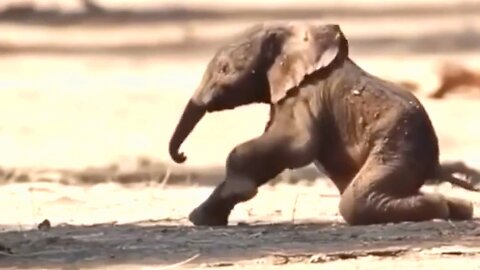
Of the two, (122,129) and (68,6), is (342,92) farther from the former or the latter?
(68,6)

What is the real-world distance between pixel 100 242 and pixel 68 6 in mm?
16598

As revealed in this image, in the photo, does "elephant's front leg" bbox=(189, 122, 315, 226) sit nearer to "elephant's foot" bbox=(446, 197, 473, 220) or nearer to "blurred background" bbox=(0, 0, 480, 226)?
"elephant's foot" bbox=(446, 197, 473, 220)

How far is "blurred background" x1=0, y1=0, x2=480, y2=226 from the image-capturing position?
12.0 meters

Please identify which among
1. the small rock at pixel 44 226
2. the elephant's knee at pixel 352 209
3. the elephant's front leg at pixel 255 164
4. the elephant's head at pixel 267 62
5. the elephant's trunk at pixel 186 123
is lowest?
the small rock at pixel 44 226

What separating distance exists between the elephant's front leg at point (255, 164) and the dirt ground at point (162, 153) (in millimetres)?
122

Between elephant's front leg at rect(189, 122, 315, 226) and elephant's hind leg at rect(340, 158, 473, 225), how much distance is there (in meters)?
0.25

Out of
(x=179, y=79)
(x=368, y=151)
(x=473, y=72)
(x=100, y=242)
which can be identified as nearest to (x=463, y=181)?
(x=368, y=151)

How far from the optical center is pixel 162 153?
40.3 feet

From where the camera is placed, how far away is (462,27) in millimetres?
20469

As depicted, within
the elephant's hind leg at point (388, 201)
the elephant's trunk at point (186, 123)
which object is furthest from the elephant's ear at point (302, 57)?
the elephant's hind leg at point (388, 201)

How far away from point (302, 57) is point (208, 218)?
0.83 metres

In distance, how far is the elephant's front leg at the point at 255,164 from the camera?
7.71 m

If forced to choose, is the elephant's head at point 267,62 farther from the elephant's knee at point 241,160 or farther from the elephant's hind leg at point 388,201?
the elephant's hind leg at point 388,201

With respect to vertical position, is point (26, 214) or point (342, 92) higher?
point (342, 92)
